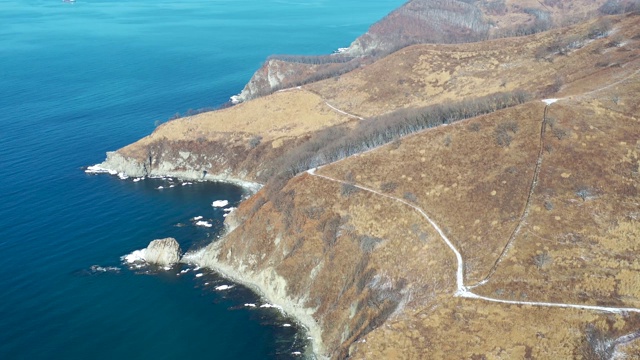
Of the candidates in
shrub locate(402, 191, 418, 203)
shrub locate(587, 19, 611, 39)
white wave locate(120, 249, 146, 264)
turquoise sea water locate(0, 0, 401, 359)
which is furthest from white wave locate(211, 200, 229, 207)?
shrub locate(587, 19, 611, 39)

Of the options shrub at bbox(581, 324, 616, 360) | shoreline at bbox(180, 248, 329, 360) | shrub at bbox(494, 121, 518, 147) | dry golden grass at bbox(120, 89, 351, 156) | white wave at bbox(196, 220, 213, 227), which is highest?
shrub at bbox(494, 121, 518, 147)

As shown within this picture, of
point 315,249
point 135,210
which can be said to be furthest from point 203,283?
point 135,210

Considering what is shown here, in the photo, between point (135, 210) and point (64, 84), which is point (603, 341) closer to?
point (135, 210)

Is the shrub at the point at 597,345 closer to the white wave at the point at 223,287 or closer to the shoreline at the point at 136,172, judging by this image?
the white wave at the point at 223,287

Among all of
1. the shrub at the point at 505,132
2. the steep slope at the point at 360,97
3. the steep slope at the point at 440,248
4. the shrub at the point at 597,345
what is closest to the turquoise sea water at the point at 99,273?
the steep slope at the point at 440,248

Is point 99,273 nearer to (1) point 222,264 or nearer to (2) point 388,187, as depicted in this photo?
(1) point 222,264

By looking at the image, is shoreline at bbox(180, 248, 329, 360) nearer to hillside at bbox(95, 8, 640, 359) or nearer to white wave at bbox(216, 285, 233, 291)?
hillside at bbox(95, 8, 640, 359)
